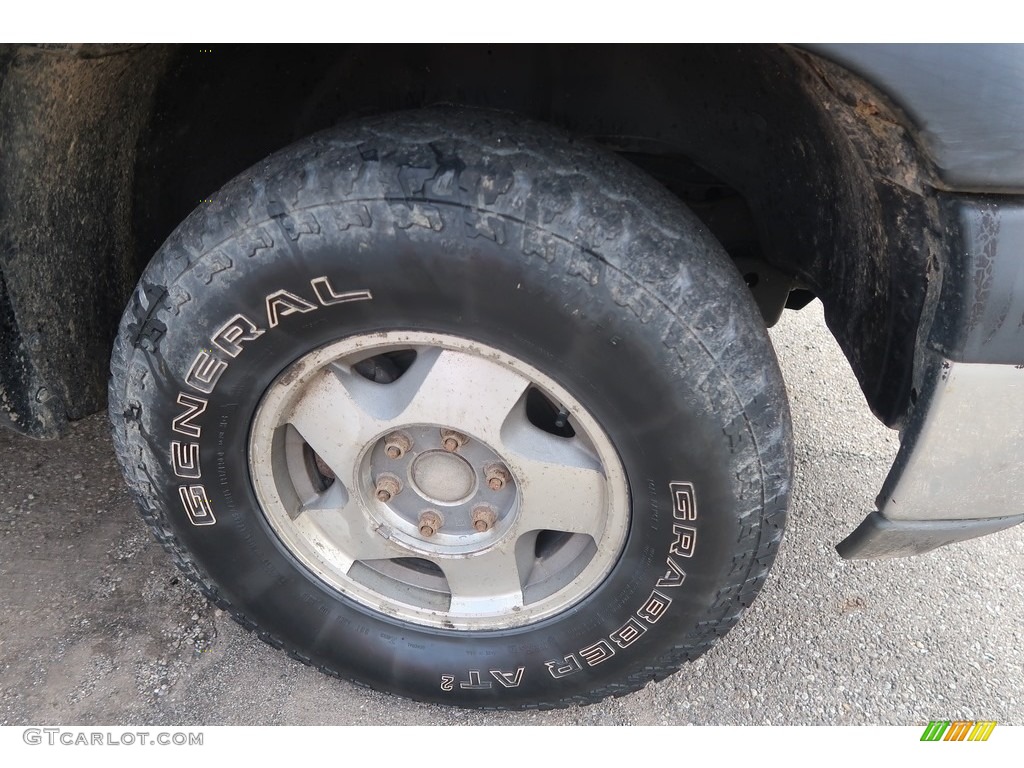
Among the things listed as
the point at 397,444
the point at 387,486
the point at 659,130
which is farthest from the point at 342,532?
the point at 659,130

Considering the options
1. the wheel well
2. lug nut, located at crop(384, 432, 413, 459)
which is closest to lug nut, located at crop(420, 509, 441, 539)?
lug nut, located at crop(384, 432, 413, 459)

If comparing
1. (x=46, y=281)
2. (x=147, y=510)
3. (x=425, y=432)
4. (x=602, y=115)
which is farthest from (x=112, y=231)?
(x=602, y=115)

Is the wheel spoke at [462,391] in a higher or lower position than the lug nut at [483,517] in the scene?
higher

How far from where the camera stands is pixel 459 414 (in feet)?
4.94

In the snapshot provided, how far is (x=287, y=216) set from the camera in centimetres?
135

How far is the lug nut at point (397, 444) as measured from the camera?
64.2 inches

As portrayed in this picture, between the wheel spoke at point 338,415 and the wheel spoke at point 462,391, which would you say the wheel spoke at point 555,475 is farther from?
the wheel spoke at point 338,415

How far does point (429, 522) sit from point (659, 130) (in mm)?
963

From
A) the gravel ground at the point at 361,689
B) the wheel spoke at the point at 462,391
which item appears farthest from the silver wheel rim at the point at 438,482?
the gravel ground at the point at 361,689

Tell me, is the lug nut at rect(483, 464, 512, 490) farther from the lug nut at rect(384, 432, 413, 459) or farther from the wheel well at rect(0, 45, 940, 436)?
the wheel well at rect(0, 45, 940, 436)

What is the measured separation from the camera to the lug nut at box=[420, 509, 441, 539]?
1.71 metres

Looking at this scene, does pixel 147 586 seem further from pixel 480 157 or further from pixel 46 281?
pixel 480 157

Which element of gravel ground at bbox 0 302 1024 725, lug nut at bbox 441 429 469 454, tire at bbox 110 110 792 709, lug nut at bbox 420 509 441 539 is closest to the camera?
tire at bbox 110 110 792 709

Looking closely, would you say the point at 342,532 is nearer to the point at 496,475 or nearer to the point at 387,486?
the point at 387,486
